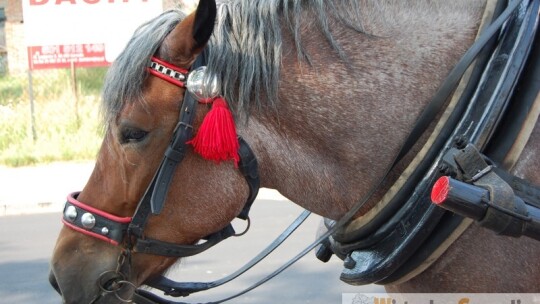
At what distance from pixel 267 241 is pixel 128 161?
4326 mm

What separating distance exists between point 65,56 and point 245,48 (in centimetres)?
929

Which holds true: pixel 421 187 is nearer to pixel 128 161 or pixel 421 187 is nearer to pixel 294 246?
pixel 128 161

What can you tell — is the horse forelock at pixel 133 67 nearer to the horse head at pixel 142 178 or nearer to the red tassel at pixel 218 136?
the horse head at pixel 142 178

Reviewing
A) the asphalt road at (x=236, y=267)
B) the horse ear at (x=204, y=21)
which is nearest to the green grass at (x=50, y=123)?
the asphalt road at (x=236, y=267)

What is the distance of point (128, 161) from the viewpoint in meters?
1.94

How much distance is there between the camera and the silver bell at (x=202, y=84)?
1.88 meters

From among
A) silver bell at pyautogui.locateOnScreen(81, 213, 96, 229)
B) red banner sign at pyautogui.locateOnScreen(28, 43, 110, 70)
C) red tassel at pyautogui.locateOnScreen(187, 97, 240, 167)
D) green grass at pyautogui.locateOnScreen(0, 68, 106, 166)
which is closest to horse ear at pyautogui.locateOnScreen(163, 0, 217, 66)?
red tassel at pyautogui.locateOnScreen(187, 97, 240, 167)

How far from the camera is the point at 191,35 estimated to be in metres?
1.85

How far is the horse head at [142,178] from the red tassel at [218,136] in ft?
0.11

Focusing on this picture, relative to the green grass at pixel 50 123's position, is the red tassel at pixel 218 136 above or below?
above

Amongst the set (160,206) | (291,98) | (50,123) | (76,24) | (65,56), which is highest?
(291,98)

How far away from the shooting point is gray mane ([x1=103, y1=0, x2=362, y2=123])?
1906 millimetres

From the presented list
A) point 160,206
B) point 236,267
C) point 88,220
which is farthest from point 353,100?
point 236,267

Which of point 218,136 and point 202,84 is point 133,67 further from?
point 218,136
